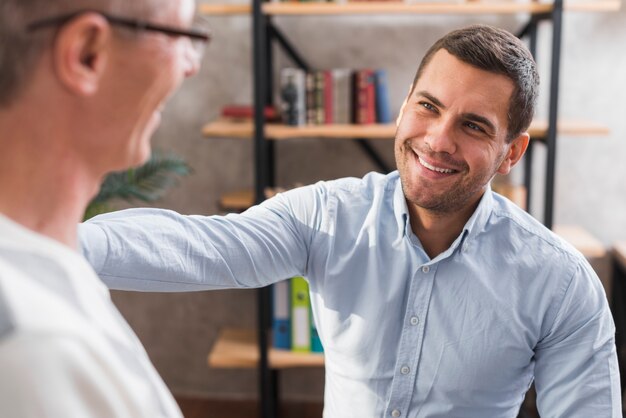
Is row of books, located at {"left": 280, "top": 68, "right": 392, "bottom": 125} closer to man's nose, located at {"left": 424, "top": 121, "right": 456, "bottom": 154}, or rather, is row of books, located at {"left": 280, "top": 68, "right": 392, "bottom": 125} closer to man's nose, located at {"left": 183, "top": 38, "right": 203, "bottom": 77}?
man's nose, located at {"left": 424, "top": 121, "right": 456, "bottom": 154}

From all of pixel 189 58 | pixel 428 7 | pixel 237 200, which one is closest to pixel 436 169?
pixel 189 58

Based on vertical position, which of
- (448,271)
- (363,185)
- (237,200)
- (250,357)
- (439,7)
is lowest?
(250,357)

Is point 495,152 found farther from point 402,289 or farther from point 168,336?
point 168,336

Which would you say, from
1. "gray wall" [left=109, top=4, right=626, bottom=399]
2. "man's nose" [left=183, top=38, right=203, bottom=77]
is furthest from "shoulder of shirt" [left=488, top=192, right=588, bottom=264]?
"gray wall" [left=109, top=4, right=626, bottom=399]

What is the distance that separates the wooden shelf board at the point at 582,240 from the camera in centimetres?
274

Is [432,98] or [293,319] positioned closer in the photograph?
[432,98]

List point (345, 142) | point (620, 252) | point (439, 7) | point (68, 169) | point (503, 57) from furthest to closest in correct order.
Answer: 1. point (345, 142)
2. point (620, 252)
3. point (439, 7)
4. point (503, 57)
5. point (68, 169)

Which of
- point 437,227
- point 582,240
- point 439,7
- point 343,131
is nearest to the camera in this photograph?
point 437,227

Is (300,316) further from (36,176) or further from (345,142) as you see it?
(36,176)

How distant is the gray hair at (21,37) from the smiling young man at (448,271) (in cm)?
75

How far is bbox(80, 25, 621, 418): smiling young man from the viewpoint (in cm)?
135

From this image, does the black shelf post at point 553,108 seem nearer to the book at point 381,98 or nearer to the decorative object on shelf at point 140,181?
the book at point 381,98

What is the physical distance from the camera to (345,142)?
10.4 ft

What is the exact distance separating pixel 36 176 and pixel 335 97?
2.28m
